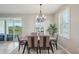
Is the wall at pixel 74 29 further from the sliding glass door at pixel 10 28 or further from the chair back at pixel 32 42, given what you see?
the sliding glass door at pixel 10 28

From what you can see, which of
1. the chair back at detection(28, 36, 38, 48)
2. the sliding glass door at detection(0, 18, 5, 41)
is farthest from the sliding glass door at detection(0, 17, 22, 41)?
the chair back at detection(28, 36, 38, 48)

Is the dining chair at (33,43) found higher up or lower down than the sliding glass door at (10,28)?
lower down

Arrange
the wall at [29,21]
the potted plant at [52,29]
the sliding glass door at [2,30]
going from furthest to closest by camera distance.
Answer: the sliding glass door at [2,30]
the wall at [29,21]
the potted plant at [52,29]

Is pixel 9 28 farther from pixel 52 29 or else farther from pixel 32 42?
pixel 32 42

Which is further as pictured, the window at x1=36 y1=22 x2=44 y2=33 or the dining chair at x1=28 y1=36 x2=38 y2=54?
the window at x1=36 y1=22 x2=44 y2=33

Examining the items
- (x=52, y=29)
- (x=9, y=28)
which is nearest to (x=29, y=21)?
(x=9, y=28)

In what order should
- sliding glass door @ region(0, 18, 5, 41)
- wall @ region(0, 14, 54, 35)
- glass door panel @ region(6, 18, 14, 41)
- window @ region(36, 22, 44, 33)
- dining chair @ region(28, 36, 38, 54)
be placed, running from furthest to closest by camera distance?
glass door panel @ region(6, 18, 14, 41) → sliding glass door @ region(0, 18, 5, 41) → wall @ region(0, 14, 54, 35) → window @ region(36, 22, 44, 33) → dining chair @ region(28, 36, 38, 54)

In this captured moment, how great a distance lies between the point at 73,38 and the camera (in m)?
4.91

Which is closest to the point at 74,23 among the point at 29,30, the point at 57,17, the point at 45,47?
the point at 45,47

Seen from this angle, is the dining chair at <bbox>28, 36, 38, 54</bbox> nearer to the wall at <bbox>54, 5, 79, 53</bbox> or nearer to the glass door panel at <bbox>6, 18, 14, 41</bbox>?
the wall at <bbox>54, 5, 79, 53</bbox>

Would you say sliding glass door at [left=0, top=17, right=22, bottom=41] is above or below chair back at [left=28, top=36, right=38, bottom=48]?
above

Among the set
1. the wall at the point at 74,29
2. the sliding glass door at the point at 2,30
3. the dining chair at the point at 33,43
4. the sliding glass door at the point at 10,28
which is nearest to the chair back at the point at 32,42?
the dining chair at the point at 33,43

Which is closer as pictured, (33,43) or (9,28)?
(33,43)

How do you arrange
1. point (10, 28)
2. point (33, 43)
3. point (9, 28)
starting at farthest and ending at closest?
point (9, 28), point (10, 28), point (33, 43)
